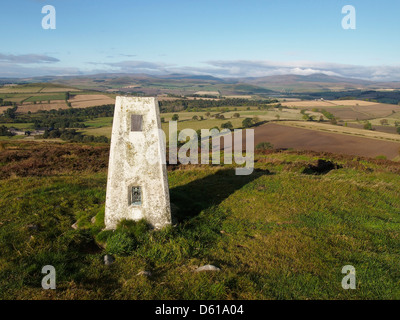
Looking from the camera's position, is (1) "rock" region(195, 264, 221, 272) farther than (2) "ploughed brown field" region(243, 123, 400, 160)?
No

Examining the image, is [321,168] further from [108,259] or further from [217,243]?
[108,259]

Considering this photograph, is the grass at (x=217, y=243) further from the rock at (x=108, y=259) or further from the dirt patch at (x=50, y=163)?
the dirt patch at (x=50, y=163)

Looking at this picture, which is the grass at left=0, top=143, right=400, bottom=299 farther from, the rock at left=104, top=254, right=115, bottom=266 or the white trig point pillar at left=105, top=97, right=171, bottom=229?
the white trig point pillar at left=105, top=97, right=171, bottom=229

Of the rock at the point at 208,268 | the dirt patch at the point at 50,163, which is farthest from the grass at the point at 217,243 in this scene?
the dirt patch at the point at 50,163

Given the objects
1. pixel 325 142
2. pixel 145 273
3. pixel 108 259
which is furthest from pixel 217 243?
pixel 325 142

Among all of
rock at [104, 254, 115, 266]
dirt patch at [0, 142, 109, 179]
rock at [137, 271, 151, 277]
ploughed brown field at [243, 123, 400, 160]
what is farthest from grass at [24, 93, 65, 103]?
rock at [137, 271, 151, 277]
